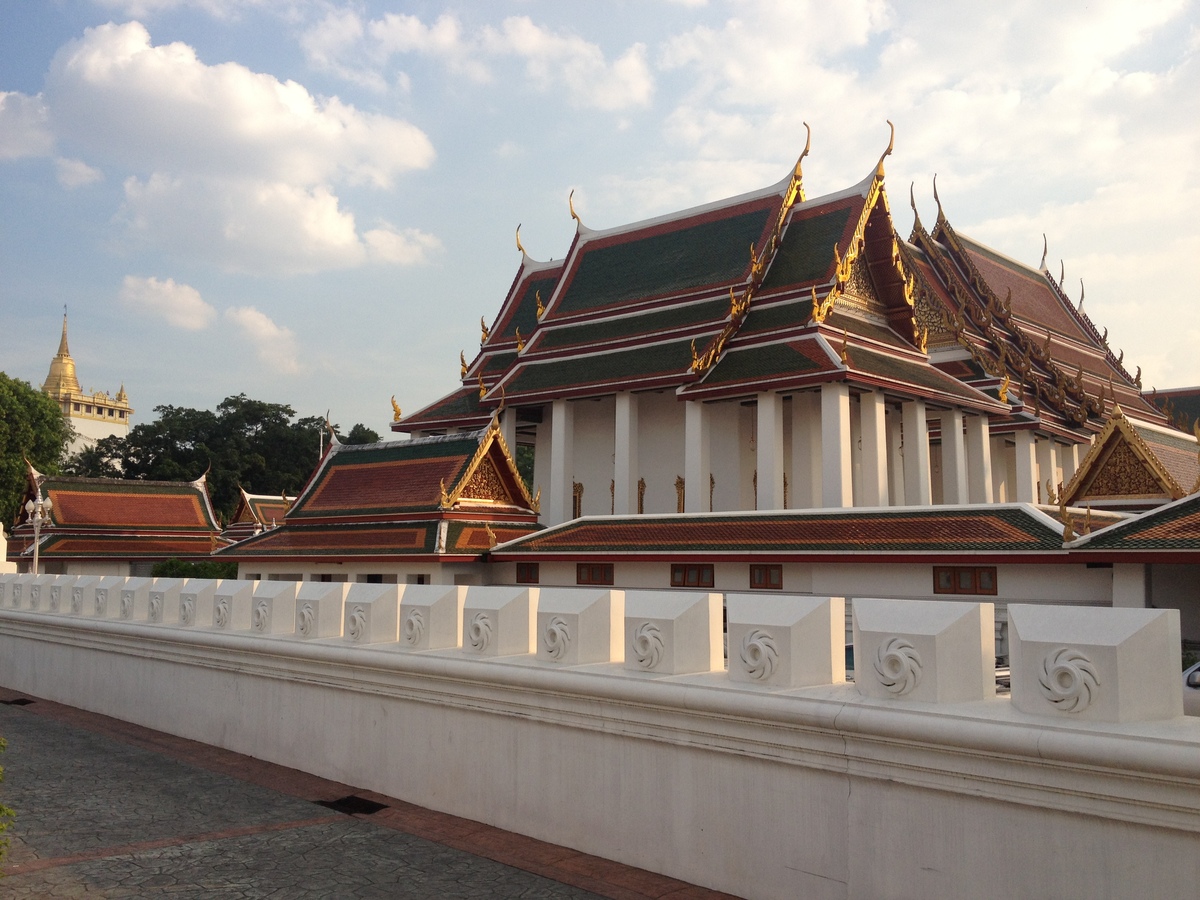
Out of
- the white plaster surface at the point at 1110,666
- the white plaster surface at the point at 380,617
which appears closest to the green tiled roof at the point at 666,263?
the white plaster surface at the point at 380,617

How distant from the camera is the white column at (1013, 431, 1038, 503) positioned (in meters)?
27.0

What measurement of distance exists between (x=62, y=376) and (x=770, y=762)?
109 meters

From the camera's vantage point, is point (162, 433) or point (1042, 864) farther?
point (162, 433)

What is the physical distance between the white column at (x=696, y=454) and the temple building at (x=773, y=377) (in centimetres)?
5

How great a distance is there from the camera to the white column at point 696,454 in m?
22.6

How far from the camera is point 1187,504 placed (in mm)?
12406

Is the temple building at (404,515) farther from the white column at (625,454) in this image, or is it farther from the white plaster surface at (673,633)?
the white plaster surface at (673,633)

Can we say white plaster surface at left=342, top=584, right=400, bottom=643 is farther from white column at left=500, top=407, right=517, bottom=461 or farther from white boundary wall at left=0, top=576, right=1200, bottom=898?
white column at left=500, top=407, right=517, bottom=461

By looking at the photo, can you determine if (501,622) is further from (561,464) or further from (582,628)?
(561,464)

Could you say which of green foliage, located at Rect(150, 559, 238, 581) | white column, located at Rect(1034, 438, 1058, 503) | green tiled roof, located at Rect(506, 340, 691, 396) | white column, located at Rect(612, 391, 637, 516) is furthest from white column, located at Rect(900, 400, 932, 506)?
green foliage, located at Rect(150, 559, 238, 581)

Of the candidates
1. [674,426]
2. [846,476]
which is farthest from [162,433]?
[846,476]

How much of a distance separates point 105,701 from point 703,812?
893cm

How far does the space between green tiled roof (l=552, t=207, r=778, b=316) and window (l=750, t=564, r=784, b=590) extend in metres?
9.45

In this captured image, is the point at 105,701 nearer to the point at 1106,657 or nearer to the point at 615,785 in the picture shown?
the point at 615,785
